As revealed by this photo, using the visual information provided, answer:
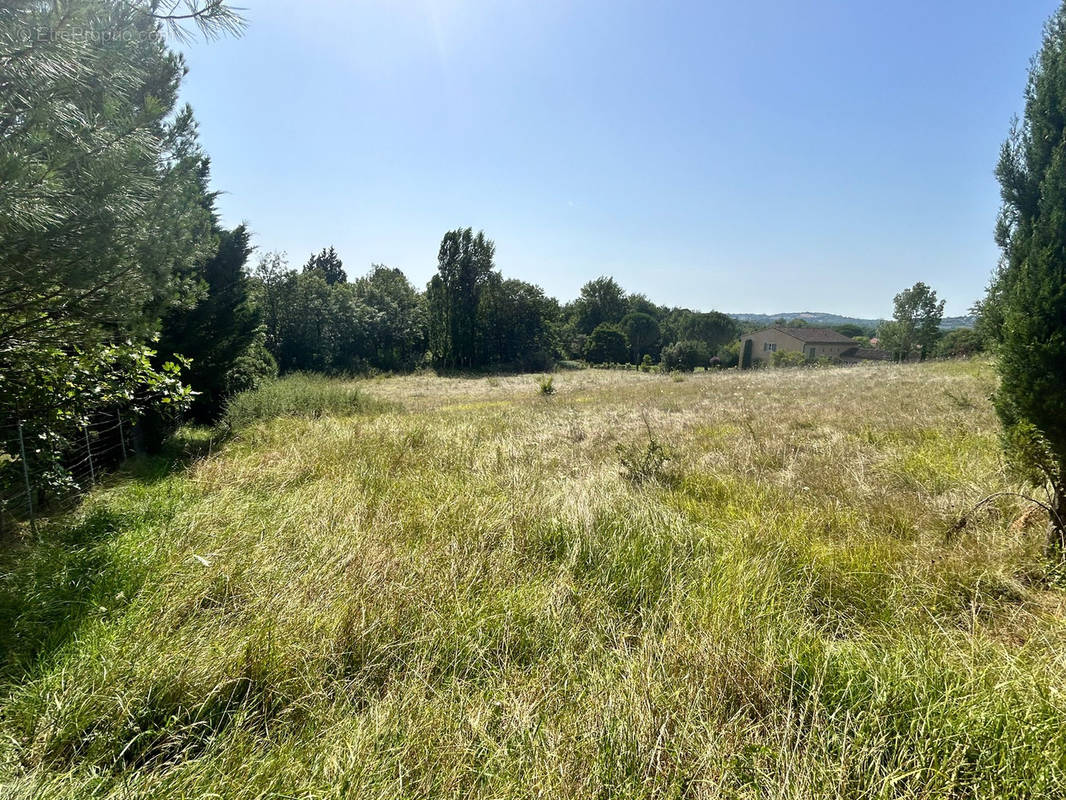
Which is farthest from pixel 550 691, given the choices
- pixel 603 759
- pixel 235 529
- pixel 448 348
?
pixel 448 348

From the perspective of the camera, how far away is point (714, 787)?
5.15 feet

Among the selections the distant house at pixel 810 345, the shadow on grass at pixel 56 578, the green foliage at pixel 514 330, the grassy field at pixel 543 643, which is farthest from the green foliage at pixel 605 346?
the shadow on grass at pixel 56 578

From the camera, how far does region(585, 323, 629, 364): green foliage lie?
50500mm

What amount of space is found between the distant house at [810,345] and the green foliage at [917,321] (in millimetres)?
11306

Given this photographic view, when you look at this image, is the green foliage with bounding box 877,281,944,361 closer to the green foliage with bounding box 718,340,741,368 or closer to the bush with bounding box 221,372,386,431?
the green foliage with bounding box 718,340,741,368

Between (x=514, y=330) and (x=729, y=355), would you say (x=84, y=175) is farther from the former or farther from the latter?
(x=729, y=355)

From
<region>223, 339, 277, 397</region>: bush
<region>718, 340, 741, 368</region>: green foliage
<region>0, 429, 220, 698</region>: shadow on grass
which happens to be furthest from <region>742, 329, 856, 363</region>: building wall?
<region>0, 429, 220, 698</region>: shadow on grass

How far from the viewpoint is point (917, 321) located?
38.4 m

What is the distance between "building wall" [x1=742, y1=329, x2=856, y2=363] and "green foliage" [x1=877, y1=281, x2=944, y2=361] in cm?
1058

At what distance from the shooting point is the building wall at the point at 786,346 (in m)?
52.1

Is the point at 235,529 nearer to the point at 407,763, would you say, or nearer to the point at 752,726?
the point at 407,763

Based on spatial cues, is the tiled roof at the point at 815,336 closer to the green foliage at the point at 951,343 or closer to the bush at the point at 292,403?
the green foliage at the point at 951,343

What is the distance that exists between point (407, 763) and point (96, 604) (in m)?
2.32

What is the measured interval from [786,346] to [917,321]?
16347 mm
